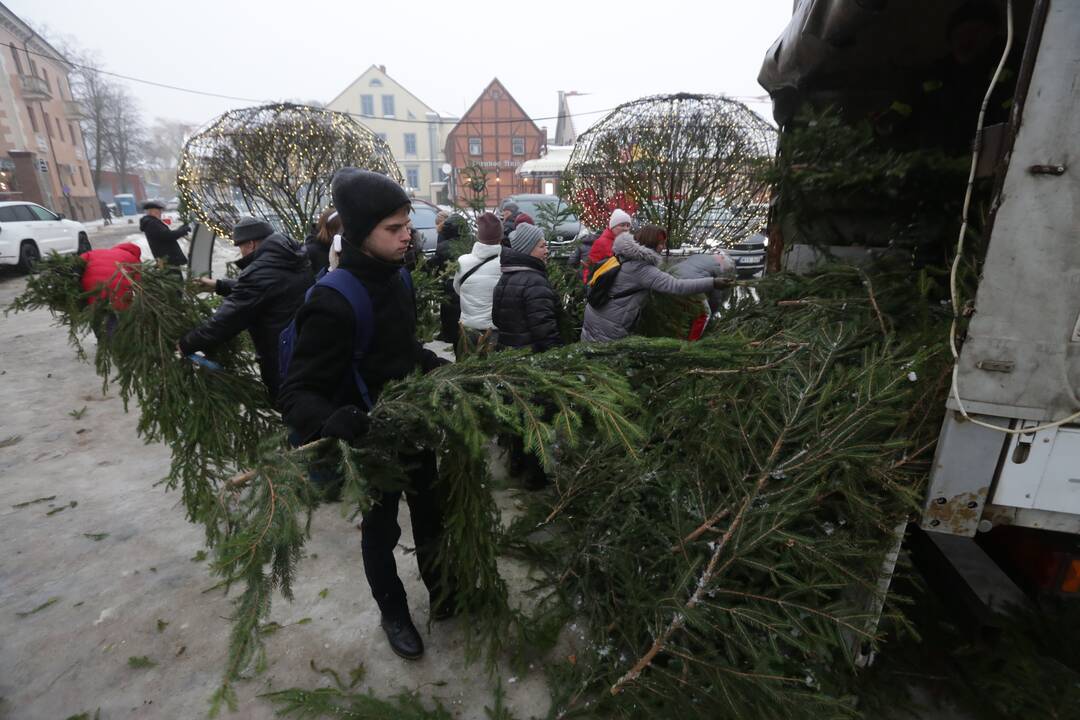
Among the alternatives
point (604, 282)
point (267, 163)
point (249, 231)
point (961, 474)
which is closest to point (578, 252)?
point (604, 282)

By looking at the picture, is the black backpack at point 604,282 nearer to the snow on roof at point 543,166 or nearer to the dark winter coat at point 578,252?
the dark winter coat at point 578,252

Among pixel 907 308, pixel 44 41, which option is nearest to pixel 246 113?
pixel 907 308

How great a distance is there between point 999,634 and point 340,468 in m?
2.48

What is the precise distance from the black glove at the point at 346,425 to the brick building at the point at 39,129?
35.8m

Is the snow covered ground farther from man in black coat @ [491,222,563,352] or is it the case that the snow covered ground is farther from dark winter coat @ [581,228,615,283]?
dark winter coat @ [581,228,615,283]

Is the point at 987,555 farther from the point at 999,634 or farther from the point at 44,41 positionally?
the point at 44,41

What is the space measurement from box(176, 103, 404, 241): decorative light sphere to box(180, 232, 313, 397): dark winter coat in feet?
5.66

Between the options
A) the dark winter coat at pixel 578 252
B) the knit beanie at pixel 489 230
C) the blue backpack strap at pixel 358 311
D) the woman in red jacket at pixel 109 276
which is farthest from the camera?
the dark winter coat at pixel 578 252

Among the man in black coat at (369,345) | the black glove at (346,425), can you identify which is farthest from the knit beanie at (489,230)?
the black glove at (346,425)

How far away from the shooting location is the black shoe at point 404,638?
246 centimetres

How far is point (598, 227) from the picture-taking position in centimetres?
579

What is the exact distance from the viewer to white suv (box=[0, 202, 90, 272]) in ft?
39.9

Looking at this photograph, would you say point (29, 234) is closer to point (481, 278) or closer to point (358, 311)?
point (481, 278)

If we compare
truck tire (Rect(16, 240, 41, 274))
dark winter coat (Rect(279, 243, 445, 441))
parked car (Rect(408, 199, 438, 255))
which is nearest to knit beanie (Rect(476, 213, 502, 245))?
dark winter coat (Rect(279, 243, 445, 441))
